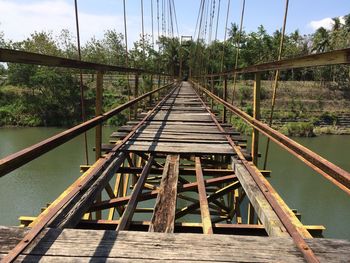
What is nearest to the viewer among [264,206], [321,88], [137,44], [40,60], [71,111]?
[40,60]

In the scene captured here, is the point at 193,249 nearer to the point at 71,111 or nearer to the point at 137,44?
the point at 71,111

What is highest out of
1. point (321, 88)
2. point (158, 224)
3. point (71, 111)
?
point (158, 224)

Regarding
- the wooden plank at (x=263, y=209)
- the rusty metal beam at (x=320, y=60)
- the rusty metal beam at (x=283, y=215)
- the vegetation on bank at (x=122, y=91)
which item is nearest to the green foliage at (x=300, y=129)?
the vegetation on bank at (x=122, y=91)

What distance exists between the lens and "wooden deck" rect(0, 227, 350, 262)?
4.36ft

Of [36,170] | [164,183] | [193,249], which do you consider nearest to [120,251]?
[193,249]

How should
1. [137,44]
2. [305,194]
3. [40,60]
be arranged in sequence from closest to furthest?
[40,60]
[305,194]
[137,44]

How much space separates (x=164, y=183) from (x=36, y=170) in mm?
14133

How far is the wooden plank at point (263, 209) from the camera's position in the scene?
1.63 m

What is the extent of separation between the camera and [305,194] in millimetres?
13445

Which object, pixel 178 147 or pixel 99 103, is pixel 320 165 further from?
pixel 178 147

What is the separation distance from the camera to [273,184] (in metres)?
14.4

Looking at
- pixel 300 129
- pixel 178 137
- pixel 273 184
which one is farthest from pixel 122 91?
pixel 178 137

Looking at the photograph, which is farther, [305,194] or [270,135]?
[305,194]

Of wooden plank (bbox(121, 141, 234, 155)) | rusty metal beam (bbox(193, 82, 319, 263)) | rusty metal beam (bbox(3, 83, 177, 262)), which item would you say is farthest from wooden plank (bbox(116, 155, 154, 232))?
rusty metal beam (bbox(193, 82, 319, 263))
